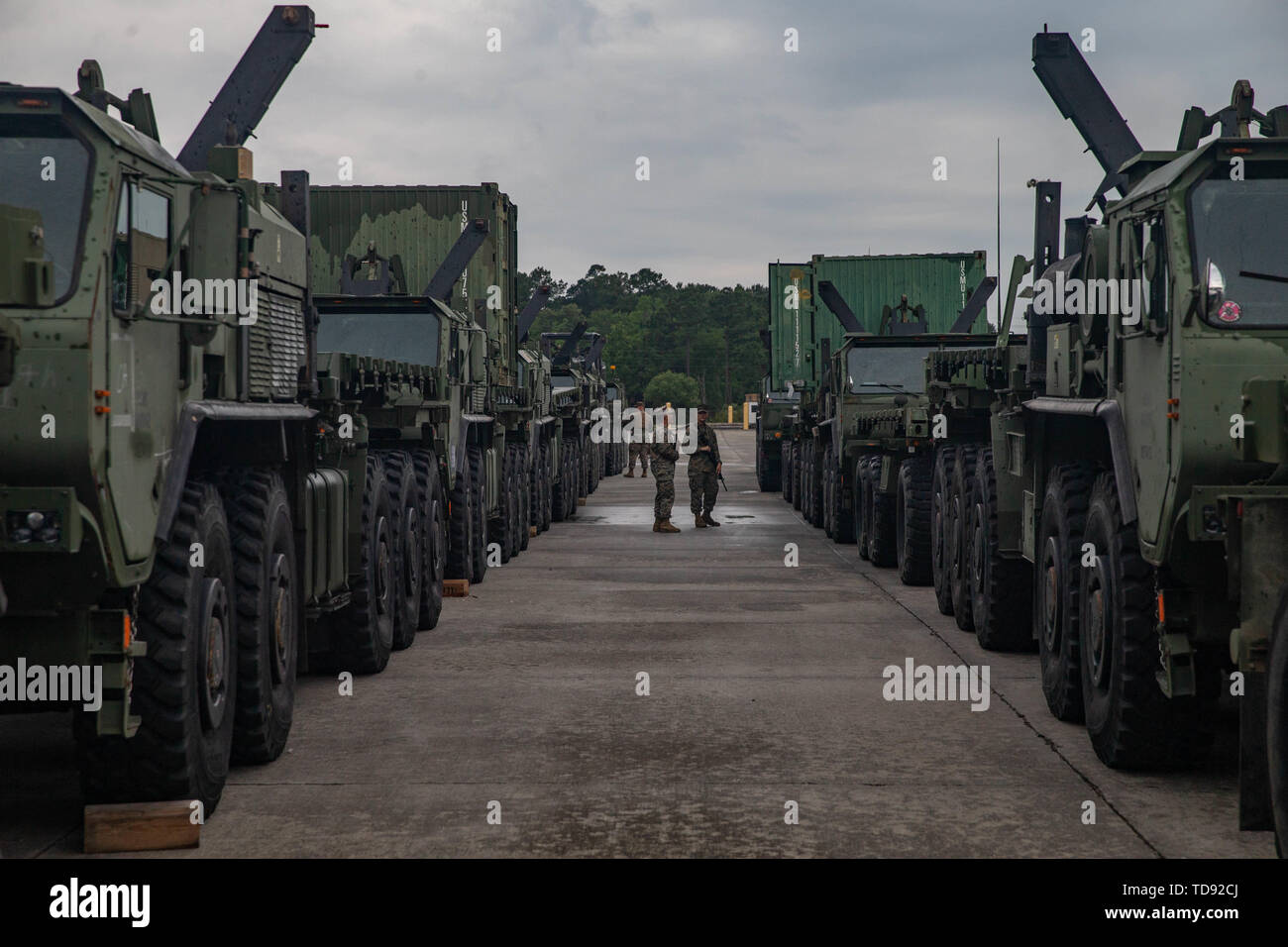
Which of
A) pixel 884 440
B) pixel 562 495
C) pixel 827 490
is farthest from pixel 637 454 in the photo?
pixel 884 440

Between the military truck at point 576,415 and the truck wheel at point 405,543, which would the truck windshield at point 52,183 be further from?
the military truck at point 576,415

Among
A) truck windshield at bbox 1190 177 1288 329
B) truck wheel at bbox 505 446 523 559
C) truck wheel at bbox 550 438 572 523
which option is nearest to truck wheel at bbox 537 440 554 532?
truck wheel at bbox 550 438 572 523

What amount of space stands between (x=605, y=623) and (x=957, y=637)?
8.84 ft

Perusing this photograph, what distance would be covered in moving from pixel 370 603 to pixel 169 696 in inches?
156

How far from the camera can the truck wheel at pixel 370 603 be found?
965 cm

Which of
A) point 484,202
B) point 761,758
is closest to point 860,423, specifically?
point 484,202

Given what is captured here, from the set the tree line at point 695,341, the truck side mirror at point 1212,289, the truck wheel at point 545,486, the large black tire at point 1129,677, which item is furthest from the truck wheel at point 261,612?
the tree line at point 695,341

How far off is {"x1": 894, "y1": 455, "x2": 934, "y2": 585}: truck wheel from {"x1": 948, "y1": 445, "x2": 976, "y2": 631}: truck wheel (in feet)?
7.72

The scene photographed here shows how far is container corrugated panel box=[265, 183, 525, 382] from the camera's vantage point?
16422 millimetres

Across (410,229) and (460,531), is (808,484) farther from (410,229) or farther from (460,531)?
(460,531)

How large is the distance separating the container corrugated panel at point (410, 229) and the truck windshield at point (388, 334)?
105 inches

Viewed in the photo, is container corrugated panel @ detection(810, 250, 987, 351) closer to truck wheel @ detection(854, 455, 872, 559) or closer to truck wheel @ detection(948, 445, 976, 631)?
truck wheel @ detection(854, 455, 872, 559)

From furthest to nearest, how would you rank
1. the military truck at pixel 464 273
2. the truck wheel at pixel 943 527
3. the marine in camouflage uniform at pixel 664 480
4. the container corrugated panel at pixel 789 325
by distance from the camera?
the container corrugated panel at pixel 789 325 → the marine in camouflage uniform at pixel 664 480 → the military truck at pixel 464 273 → the truck wheel at pixel 943 527

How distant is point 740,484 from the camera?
3519 cm
